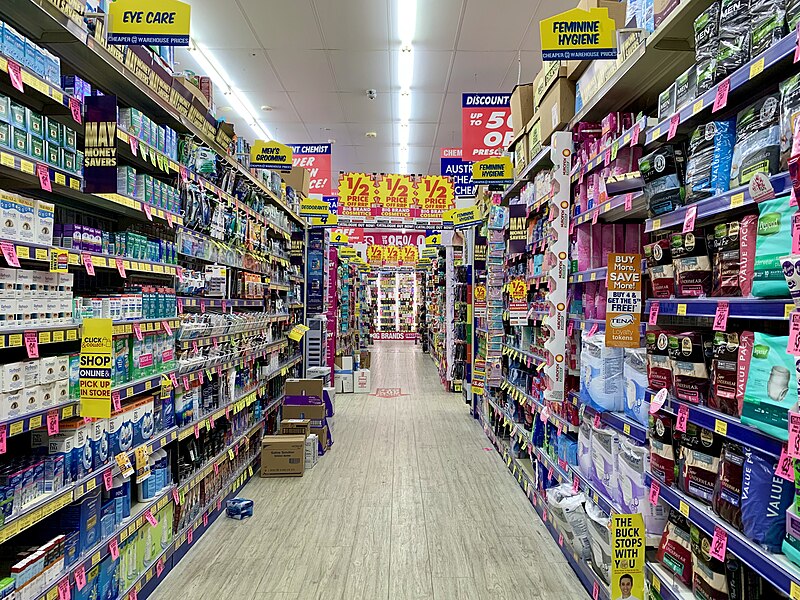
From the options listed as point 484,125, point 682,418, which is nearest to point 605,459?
point 682,418

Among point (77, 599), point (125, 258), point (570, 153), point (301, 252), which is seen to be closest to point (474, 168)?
point (570, 153)

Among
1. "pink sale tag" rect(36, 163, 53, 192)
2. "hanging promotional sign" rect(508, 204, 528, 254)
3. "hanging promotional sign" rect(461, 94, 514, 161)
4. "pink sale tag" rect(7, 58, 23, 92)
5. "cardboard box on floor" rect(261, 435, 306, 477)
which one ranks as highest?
"hanging promotional sign" rect(461, 94, 514, 161)

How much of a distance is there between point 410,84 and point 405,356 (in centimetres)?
1090

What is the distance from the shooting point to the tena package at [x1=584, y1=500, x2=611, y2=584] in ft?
9.08

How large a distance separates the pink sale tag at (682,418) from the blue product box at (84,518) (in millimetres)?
2649

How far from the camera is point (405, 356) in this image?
18625 millimetres

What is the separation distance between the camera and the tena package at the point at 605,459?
9.59 ft

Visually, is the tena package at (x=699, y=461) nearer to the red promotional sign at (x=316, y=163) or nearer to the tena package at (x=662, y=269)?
the tena package at (x=662, y=269)

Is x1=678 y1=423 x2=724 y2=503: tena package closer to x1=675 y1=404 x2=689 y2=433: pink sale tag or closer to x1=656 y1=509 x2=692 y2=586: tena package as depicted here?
x1=675 y1=404 x2=689 y2=433: pink sale tag

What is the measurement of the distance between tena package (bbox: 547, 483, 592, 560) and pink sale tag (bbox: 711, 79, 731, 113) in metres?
2.21

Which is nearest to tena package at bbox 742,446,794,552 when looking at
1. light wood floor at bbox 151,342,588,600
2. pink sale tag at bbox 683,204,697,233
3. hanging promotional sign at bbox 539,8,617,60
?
pink sale tag at bbox 683,204,697,233

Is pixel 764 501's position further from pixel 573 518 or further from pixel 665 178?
pixel 573 518

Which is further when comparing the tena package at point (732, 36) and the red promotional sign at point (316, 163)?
the red promotional sign at point (316, 163)

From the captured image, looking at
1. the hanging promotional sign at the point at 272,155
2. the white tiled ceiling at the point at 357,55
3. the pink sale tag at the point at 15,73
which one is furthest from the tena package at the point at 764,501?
the white tiled ceiling at the point at 357,55
